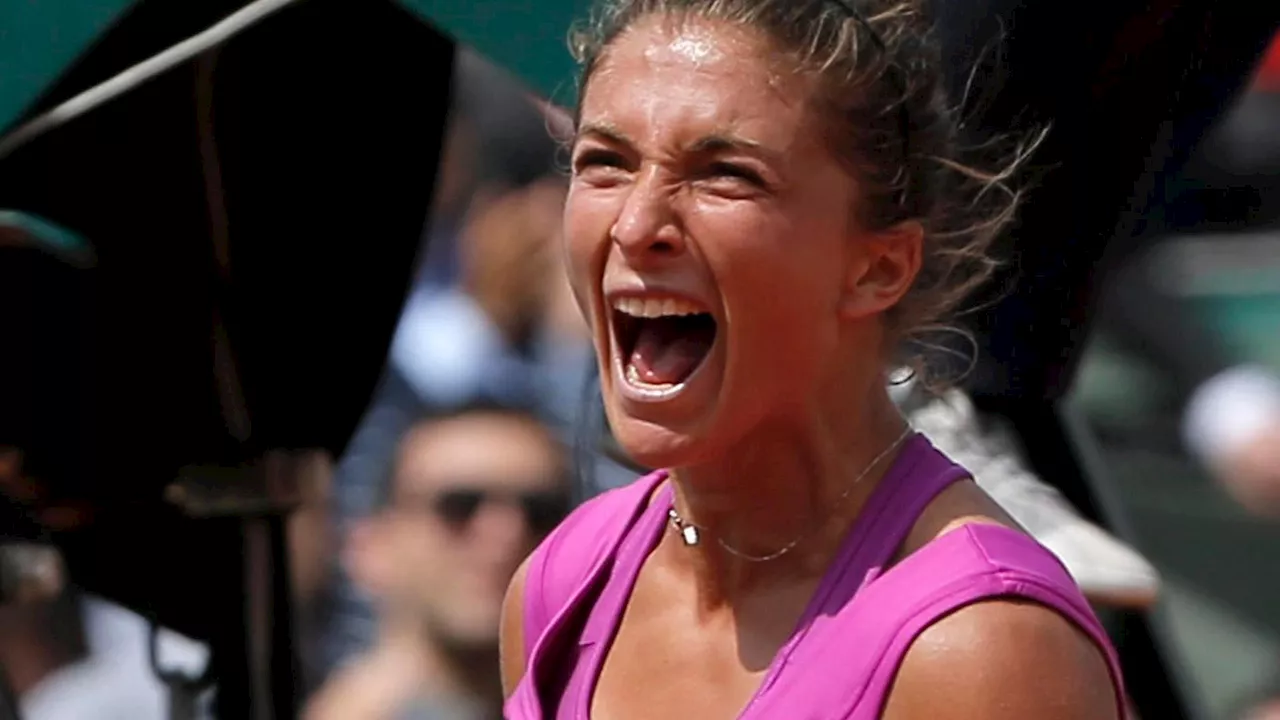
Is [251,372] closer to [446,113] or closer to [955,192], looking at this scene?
[446,113]

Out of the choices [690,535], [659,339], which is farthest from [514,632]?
[659,339]

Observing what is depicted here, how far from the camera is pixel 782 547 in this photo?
3.67 ft

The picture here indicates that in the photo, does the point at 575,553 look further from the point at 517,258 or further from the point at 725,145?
the point at 517,258

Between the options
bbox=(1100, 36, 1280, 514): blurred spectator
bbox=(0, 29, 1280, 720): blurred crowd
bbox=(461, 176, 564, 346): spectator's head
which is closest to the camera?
bbox=(0, 29, 1280, 720): blurred crowd

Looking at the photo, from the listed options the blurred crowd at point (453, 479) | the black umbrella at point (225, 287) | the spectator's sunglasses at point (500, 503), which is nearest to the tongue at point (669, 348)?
the black umbrella at point (225, 287)

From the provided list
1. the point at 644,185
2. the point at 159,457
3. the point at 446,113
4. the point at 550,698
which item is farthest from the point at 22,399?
the point at 644,185

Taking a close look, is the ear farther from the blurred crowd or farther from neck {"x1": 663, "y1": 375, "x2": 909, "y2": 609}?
the blurred crowd

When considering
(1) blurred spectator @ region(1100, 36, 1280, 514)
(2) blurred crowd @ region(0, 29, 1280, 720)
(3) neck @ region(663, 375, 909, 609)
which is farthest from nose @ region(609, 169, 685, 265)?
(1) blurred spectator @ region(1100, 36, 1280, 514)

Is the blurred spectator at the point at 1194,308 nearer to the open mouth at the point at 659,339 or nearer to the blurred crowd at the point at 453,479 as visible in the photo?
the blurred crowd at the point at 453,479

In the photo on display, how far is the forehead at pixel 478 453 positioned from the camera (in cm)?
269

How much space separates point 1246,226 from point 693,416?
294 centimetres

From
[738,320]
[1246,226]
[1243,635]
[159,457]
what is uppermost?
[738,320]

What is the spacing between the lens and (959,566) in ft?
3.32

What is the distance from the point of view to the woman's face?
3.38ft
